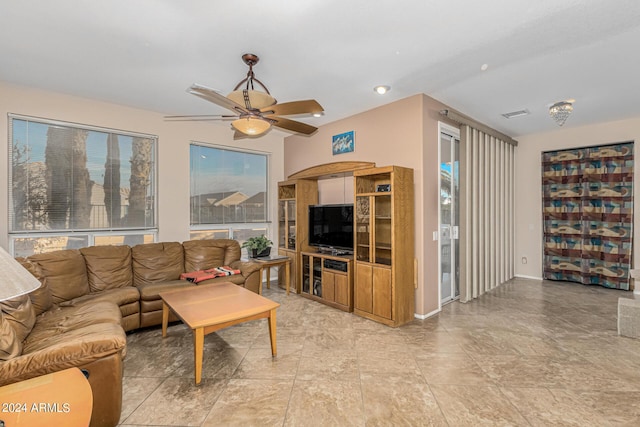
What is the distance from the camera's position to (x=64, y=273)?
10.6 ft

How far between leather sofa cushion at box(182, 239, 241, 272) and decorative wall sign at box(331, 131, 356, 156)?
6.90 ft

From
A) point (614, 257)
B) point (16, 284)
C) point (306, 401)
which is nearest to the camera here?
point (16, 284)

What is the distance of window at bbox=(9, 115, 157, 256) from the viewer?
11.8ft

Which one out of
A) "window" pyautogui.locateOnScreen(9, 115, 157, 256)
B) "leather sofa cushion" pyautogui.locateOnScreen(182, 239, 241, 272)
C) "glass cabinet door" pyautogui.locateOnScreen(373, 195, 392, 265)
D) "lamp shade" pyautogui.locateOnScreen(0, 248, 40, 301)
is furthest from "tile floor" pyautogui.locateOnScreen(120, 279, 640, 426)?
"window" pyautogui.locateOnScreen(9, 115, 157, 256)

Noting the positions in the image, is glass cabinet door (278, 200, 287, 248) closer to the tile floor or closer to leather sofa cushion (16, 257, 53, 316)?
the tile floor

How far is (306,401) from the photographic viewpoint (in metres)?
2.15

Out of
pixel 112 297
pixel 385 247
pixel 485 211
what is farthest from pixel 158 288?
pixel 485 211

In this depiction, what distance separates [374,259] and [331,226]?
3.45 ft

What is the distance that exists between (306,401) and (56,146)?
163 inches

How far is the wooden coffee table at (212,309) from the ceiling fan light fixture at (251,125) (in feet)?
5.22

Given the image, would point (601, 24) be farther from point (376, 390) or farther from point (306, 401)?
point (306, 401)

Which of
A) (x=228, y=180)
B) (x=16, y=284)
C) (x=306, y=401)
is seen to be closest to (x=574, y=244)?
(x=306, y=401)

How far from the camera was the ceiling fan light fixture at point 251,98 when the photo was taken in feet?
7.65

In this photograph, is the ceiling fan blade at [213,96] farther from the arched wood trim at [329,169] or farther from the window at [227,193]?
the window at [227,193]
